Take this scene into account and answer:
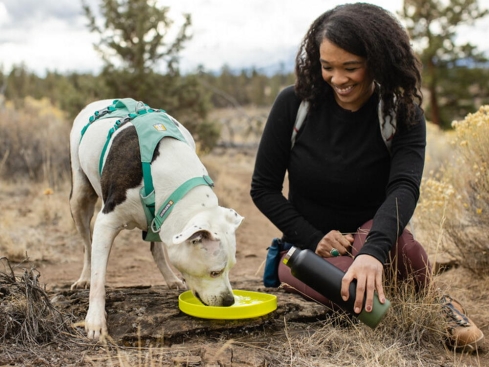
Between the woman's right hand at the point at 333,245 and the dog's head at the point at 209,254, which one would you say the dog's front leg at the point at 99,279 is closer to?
the dog's head at the point at 209,254

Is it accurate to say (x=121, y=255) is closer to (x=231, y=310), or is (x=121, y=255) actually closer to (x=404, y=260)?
(x=231, y=310)

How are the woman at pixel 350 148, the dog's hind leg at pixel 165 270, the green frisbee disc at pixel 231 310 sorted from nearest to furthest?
the green frisbee disc at pixel 231 310, the woman at pixel 350 148, the dog's hind leg at pixel 165 270

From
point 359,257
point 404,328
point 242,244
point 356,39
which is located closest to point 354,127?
point 356,39

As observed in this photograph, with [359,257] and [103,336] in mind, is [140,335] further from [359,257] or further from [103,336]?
[359,257]

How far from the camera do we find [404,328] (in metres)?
3.23

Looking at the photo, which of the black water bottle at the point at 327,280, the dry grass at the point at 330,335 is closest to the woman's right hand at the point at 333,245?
the dry grass at the point at 330,335

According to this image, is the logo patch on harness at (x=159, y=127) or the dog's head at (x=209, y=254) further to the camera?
the logo patch on harness at (x=159, y=127)

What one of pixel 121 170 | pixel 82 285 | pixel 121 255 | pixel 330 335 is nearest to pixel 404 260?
pixel 330 335

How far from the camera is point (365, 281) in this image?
2.66 m

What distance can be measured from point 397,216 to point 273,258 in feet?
3.78

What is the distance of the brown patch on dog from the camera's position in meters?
3.30

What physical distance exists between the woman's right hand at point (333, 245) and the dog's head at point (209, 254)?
60 cm

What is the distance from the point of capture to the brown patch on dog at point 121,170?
3303 mm

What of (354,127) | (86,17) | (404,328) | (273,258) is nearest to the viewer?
(404,328)
